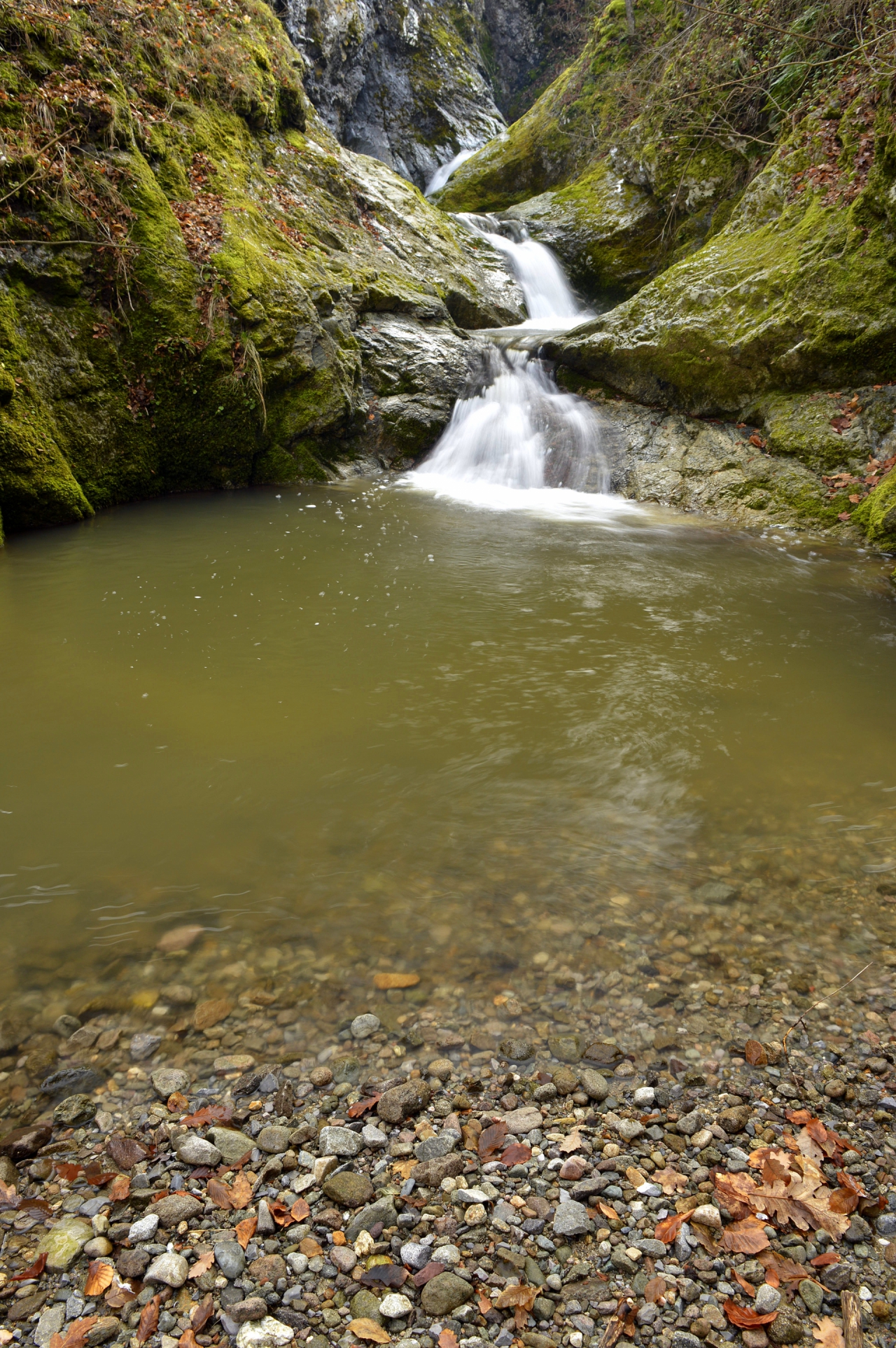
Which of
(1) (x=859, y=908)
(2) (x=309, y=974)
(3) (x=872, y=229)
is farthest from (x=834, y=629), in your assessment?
(3) (x=872, y=229)

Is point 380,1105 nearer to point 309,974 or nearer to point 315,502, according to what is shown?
point 309,974

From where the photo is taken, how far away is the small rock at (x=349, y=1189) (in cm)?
171

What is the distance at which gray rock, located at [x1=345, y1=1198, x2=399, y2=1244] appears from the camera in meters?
1.63

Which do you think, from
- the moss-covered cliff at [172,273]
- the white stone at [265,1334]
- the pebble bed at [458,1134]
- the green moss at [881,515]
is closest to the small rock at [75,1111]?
the pebble bed at [458,1134]

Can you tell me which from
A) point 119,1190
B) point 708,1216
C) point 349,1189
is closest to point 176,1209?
point 119,1190

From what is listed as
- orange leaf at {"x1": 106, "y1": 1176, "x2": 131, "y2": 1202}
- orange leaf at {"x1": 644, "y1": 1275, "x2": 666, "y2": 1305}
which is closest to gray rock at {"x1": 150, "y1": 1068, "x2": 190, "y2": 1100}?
orange leaf at {"x1": 106, "y1": 1176, "x2": 131, "y2": 1202}

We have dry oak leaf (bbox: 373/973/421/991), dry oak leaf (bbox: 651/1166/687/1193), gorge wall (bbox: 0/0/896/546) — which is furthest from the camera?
gorge wall (bbox: 0/0/896/546)

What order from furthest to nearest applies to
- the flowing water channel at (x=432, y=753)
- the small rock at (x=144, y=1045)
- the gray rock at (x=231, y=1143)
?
the flowing water channel at (x=432, y=753) < the small rock at (x=144, y=1045) < the gray rock at (x=231, y=1143)

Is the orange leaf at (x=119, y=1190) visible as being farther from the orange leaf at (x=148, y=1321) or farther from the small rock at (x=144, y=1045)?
the small rock at (x=144, y=1045)

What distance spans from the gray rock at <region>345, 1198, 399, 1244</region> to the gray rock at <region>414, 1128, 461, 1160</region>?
158 mm

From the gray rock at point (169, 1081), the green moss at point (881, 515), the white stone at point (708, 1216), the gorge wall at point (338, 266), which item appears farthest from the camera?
the gorge wall at point (338, 266)

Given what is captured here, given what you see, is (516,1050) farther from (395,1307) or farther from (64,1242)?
(64,1242)

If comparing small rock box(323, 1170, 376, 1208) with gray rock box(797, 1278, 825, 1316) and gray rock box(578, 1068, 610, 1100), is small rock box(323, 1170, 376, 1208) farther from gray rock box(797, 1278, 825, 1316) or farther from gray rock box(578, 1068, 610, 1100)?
gray rock box(797, 1278, 825, 1316)

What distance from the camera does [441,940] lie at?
2613 mm
